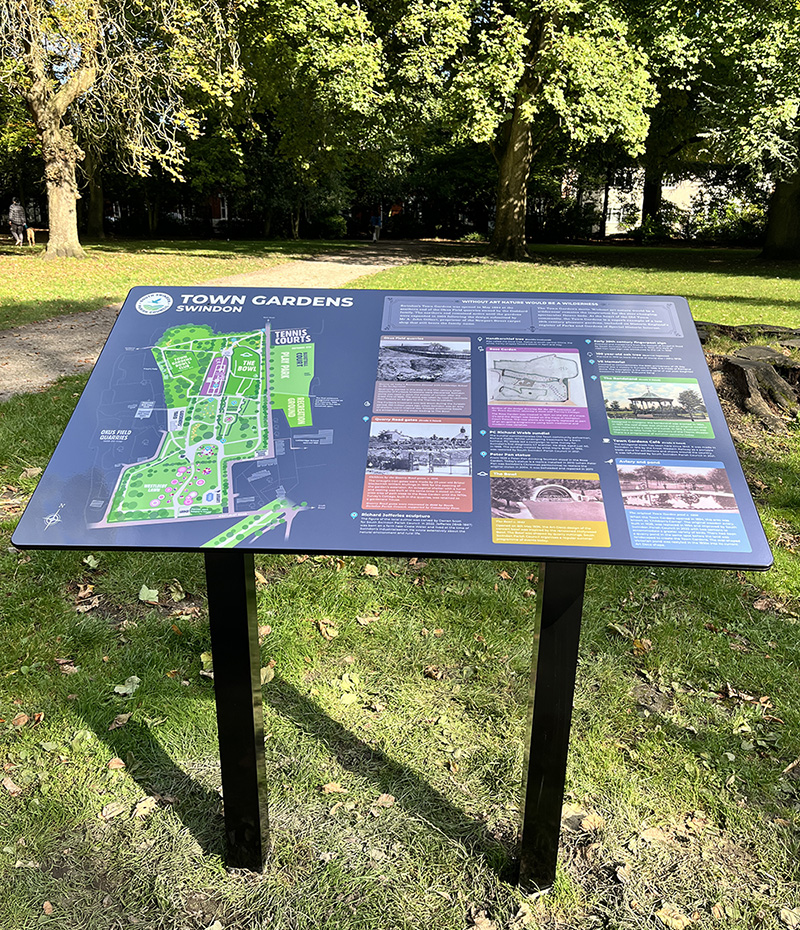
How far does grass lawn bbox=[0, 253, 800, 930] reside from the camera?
2521 mm

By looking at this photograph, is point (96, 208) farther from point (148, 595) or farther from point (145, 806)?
point (145, 806)

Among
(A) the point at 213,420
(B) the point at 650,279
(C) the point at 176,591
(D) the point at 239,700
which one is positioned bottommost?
(C) the point at 176,591

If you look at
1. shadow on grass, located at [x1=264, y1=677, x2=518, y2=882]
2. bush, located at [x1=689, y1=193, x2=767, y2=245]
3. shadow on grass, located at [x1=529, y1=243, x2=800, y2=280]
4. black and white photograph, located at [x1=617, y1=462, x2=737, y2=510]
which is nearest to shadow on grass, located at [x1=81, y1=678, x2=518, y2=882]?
shadow on grass, located at [x1=264, y1=677, x2=518, y2=882]

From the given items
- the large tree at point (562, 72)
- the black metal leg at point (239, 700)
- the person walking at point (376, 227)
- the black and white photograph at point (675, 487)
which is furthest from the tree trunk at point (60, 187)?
the black and white photograph at point (675, 487)

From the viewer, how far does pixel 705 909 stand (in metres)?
2.50

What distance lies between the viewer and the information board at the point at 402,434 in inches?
83.7

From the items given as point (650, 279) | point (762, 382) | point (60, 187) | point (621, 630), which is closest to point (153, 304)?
point (621, 630)

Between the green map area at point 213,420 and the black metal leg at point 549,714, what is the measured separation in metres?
0.81

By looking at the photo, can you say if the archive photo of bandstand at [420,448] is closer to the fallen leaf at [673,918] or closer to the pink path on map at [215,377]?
the pink path on map at [215,377]

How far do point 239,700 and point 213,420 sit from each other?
894mm

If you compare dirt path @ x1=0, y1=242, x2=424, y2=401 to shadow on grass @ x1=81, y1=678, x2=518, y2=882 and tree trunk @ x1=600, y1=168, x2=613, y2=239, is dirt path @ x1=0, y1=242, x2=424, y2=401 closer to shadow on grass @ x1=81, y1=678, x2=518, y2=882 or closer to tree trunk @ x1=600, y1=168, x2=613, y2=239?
shadow on grass @ x1=81, y1=678, x2=518, y2=882

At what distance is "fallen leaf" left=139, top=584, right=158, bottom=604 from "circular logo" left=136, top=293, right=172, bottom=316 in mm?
1938

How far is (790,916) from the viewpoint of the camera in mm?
2461

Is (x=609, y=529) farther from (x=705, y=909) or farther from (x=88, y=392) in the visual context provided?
(x=88, y=392)
